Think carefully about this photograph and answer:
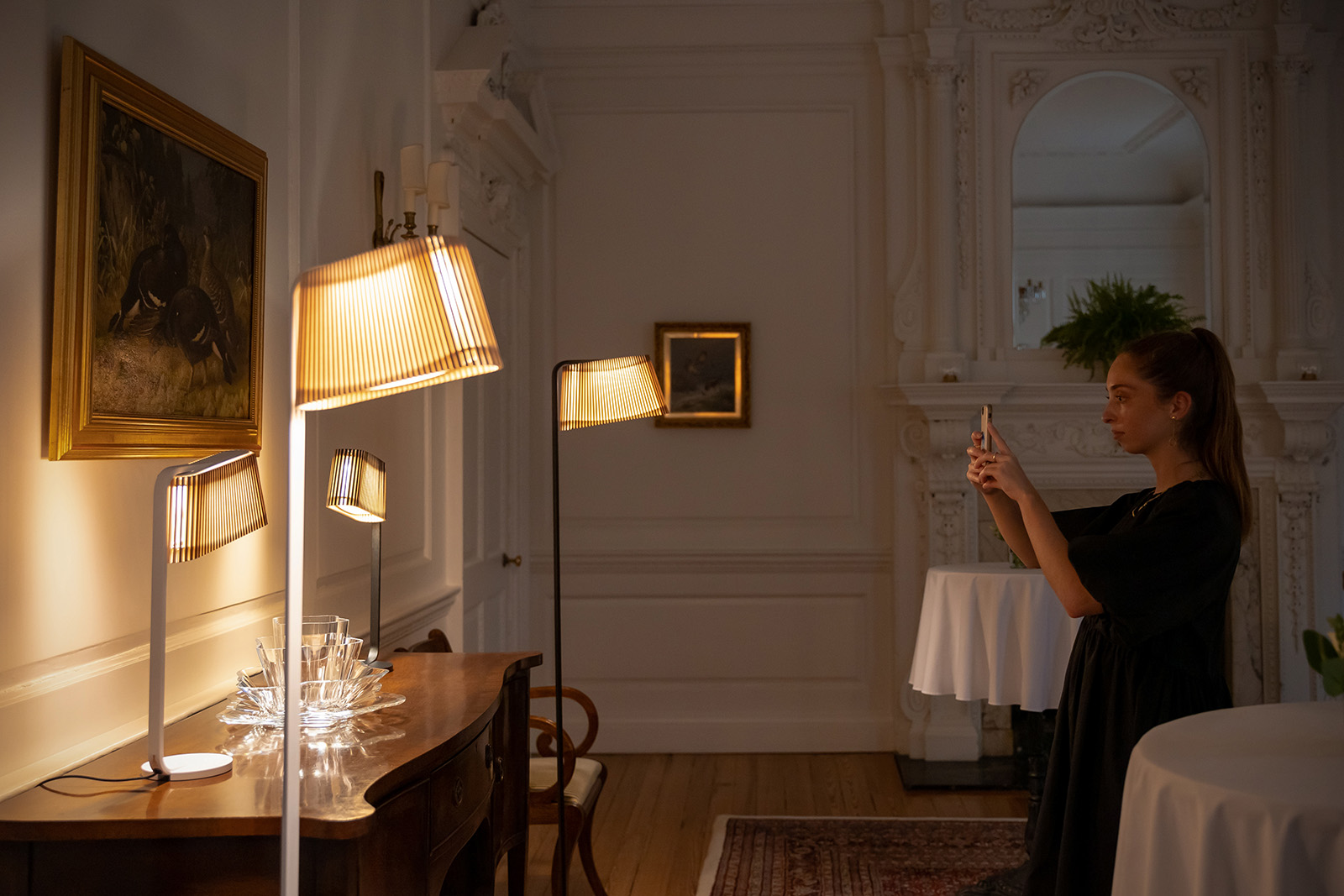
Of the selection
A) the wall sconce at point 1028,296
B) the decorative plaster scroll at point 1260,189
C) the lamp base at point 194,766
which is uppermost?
the decorative plaster scroll at point 1260,189

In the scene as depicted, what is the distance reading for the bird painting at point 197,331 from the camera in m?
2.07

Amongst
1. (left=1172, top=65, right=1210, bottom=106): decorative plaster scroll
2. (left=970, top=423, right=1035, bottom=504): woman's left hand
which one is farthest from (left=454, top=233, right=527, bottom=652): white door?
(left=1172, top=65, right=1210, bottom=106): decorative plaster scroll

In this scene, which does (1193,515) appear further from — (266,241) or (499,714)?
(266,241)

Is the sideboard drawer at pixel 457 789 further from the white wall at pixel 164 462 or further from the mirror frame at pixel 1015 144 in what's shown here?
the mirror frame at pixel 1015 144

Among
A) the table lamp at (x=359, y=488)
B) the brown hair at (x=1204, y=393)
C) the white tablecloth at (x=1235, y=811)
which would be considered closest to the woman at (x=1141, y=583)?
the brown hair at (x=1204, y=393)

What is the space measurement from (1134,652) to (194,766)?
1737 millimetres

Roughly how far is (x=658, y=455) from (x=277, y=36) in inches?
123

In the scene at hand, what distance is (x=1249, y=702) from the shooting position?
5047 mm

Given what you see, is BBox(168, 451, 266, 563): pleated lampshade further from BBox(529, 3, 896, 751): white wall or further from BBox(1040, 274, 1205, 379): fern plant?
BBox(1040, 274, 1205, 379): fern plant

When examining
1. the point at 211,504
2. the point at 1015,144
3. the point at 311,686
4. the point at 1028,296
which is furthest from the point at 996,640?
the point at 211,504

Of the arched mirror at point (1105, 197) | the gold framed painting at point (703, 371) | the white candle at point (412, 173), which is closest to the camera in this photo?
the white candle at point (412, 173)

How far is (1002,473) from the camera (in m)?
2.27

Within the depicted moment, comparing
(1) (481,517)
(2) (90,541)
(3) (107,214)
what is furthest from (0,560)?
(1) (481,517)

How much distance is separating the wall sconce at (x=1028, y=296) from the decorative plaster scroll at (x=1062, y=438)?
21.9 inches
